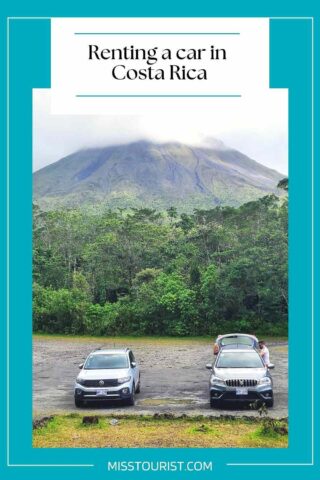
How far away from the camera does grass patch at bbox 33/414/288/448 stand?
11.7 meters

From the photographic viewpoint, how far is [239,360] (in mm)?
15688

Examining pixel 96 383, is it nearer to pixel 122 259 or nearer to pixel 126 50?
pixel 126 50

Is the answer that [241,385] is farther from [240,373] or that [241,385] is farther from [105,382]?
[105,382]

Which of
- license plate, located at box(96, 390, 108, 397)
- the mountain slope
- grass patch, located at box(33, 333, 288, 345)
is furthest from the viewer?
the mountain slope

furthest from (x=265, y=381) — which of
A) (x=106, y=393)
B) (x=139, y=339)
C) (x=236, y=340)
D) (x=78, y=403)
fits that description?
(x=139, y=339)

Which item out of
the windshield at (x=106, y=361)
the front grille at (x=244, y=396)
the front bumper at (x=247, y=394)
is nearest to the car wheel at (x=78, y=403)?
the windshield at (x=106, y=361)

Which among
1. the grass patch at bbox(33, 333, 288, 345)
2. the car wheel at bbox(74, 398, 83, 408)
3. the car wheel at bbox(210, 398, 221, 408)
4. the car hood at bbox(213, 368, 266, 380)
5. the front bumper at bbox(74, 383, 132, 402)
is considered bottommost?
the grass patch at bbox(33, 333, 288, 345)

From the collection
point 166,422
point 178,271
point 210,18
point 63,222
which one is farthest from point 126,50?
point 63,222

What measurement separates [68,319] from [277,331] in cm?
1255

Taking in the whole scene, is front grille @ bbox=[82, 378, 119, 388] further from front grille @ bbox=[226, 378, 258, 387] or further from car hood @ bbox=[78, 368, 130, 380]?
front grille @ bbox=[226, 378, 258, 387]

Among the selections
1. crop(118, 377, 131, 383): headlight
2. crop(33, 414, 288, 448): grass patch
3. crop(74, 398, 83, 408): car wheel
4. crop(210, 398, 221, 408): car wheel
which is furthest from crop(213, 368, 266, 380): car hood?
crop(74, 398, 83, 408): car wheel

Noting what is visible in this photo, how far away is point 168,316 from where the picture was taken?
3897 centimetres

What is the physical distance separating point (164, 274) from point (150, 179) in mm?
124969

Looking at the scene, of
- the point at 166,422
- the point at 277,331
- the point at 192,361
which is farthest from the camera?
the point at 277,331
